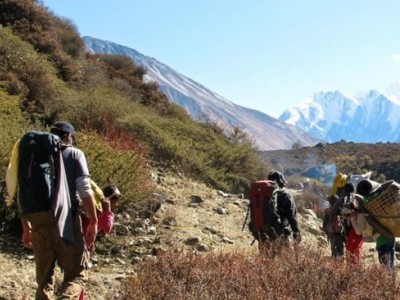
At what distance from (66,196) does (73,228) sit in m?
0.29

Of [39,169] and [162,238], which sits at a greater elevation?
[39,169]

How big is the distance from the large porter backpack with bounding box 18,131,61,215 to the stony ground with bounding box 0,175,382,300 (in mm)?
1110

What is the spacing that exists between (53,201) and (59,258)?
512 mm

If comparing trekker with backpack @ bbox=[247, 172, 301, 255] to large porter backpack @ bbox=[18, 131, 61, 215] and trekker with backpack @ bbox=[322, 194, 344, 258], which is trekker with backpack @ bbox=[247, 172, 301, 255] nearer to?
trekker with backpack @ bbox=[322, 194, 344, 258]

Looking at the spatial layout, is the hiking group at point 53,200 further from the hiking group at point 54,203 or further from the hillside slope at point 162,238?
the hillside slope at point 162,238

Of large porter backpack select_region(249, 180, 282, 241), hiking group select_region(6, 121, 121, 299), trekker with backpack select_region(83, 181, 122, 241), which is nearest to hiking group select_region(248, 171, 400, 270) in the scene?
large porter backpack select_region(249, 180, 282, 241)

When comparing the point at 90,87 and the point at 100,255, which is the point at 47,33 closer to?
the point at 90,87

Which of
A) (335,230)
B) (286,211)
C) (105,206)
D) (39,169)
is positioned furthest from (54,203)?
(335,230)

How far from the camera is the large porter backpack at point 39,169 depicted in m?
3.90

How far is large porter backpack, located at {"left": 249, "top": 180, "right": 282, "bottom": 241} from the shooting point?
6.12m

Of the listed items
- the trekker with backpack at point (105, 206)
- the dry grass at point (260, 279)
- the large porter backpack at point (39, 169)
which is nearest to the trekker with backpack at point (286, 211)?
the dry grass at point (260, 279)

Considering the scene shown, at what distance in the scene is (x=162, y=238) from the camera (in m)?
7.67

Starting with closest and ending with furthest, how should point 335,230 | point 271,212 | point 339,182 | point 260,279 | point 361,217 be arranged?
point 260,279
point 361,217
point 271,212
point 335,230
point 339,182

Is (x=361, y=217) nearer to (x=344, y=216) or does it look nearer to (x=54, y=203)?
(x=344, y=216)
